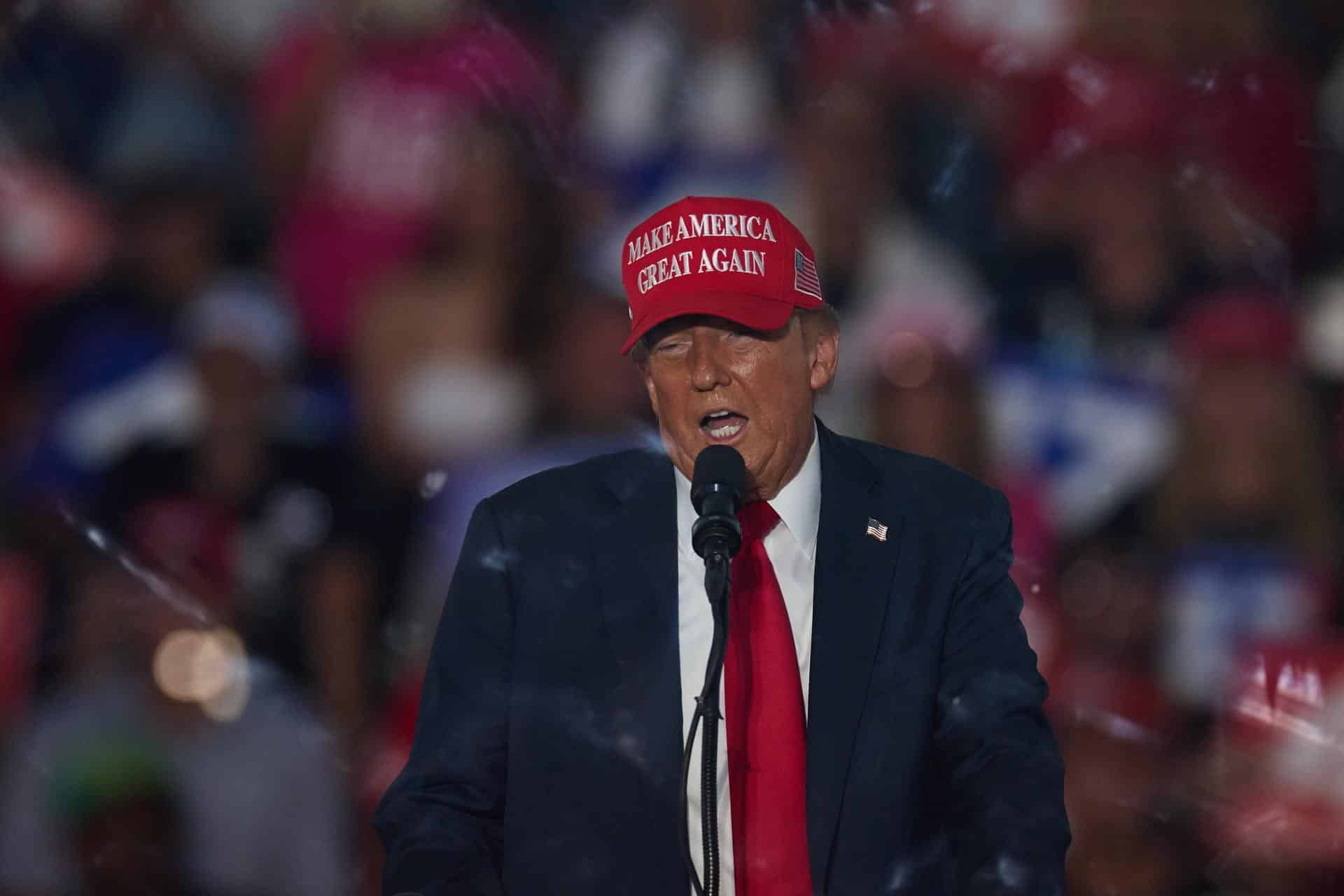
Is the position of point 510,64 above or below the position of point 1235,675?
above

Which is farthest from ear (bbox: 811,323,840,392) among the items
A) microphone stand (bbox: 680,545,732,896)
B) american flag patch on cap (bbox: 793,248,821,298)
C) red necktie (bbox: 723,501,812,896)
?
microphone stand (bbox: 680,545,732,896)

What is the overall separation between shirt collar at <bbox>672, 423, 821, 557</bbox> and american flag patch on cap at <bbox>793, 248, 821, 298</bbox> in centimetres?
20

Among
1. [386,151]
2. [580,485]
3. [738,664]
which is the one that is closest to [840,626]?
[738,664]

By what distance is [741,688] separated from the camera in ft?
5.43

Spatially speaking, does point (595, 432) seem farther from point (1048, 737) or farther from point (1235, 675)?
point (1048, 737)

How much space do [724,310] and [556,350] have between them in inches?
70.3

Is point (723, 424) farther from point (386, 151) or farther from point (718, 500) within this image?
point (386, 151)

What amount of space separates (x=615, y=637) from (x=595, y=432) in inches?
66.7

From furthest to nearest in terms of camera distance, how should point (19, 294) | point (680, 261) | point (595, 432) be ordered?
point (19, 294) < point (595, 432) < point (680, 261)

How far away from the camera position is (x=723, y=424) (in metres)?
1.82

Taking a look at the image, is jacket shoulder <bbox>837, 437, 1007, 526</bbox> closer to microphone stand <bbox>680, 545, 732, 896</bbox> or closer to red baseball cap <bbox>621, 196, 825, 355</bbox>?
red baseball cap <bbox>621, 196, 825, 355</bbox>

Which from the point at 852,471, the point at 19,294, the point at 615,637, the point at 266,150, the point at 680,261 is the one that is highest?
the point at 266,150

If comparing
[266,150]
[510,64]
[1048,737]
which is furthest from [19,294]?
[1048,737]

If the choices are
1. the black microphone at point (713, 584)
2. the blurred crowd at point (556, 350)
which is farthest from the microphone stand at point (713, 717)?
the blurred crowd at point (556, 350)
